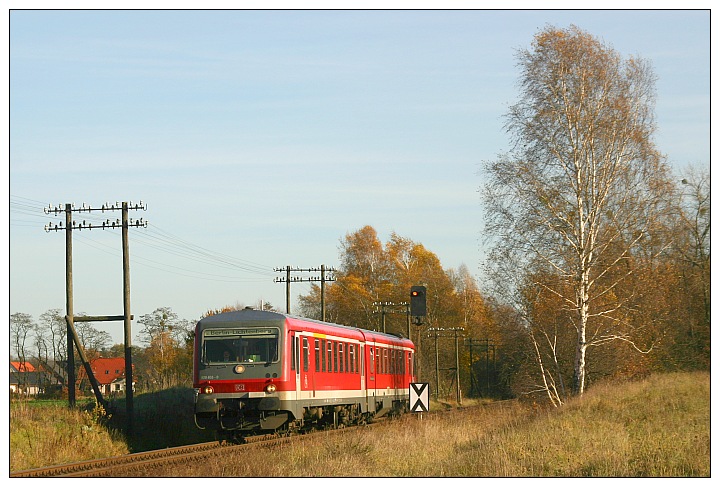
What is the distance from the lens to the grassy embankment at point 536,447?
1532 centimetres

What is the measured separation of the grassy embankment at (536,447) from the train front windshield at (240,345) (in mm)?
2797

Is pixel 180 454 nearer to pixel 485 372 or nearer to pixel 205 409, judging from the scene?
pixel 205 409

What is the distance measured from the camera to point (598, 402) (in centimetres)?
2488

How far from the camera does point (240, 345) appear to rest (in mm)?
23125

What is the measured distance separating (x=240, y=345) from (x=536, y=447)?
8.27 metres

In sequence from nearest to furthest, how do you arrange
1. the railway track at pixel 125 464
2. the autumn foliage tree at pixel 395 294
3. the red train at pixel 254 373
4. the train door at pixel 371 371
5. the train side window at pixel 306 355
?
the railway track at pixel 125 464 < the red train at pixel 254 373 < the train side window at pixel 306 355 < the train door at pixel 371 371 < the autumn foliage tree at pixel 395 294

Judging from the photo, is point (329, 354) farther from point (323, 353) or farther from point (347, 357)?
point (347, 357)

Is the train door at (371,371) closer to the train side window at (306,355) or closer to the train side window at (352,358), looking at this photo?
the train side window at (352,358)

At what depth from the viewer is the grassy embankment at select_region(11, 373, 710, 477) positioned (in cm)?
1532

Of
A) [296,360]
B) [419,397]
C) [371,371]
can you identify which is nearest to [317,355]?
[296,360]

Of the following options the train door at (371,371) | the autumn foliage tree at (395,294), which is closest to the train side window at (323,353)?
the train door at (371,371)

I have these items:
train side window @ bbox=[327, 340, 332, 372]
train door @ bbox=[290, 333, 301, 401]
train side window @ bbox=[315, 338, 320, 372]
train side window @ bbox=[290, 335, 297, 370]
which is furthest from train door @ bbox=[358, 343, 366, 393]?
train side window @ bbox=[290, 335, 297, 370]

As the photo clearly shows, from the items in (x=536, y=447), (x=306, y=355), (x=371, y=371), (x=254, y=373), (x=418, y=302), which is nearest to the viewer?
(x=536, y=447)

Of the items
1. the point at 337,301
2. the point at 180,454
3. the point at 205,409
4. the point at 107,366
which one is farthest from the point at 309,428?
the point at 107,366
